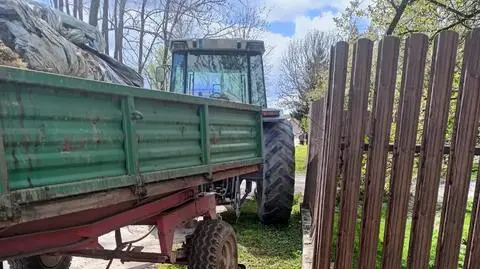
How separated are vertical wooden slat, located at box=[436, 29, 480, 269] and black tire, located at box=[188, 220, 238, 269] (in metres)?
1.55

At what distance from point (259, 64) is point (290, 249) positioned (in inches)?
112

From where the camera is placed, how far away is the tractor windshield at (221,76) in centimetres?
630

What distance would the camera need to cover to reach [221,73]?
635cm

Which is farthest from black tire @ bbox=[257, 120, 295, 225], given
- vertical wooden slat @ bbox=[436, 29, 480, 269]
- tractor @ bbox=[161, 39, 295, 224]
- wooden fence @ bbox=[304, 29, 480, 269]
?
vertical wooden slat @ bbox=[436, 29, 480, 269]

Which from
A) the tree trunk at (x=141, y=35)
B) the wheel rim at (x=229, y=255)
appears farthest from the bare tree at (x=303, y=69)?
the wheel rim at (x=229, y=255)

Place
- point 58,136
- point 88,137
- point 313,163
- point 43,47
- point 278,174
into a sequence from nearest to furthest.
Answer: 1. point 58,136
2. point 88,137
3. point 43,47
4. point 278,174
5. point 313,163

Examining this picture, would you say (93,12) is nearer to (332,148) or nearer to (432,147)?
(332,148)

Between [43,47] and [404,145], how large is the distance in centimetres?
327

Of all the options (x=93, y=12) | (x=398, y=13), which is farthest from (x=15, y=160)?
(x=93, y=12)

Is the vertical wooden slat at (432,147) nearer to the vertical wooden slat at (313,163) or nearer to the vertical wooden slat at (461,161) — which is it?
the vertical wooden slat at (461,161)

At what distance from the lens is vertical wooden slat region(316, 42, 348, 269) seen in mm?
2980

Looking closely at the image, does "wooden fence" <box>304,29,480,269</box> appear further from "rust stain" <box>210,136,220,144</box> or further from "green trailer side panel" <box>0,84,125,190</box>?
"green trailer side panel" <box>0,84,125,190</box>

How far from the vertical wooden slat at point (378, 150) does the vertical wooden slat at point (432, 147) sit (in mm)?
242

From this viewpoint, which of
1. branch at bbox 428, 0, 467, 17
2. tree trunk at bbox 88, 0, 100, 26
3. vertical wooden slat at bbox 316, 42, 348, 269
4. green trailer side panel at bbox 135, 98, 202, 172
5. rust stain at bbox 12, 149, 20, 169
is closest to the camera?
rust stain at bbox 12, 149, 20, 169
